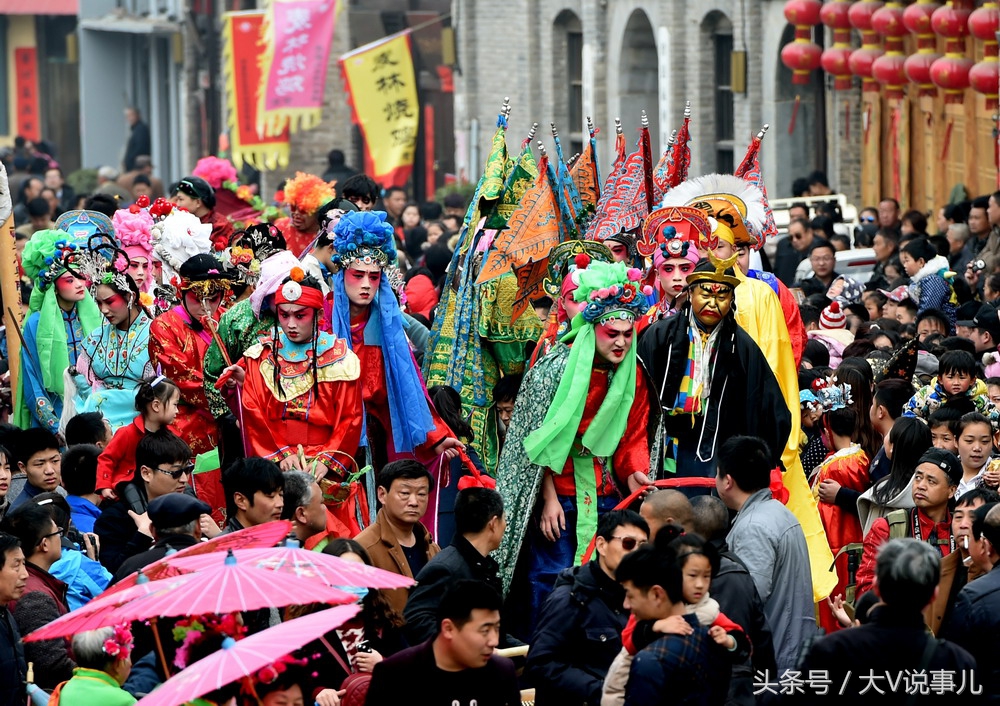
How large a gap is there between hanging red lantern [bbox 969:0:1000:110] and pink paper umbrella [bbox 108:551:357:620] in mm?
10260

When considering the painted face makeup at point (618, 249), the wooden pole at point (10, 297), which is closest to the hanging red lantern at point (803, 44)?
the painted face makeup at point (618, 249)

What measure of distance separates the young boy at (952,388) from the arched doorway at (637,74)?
599 inches

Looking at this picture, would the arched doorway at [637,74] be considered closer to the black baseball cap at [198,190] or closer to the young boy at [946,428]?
the black baseball cap at [198,190]

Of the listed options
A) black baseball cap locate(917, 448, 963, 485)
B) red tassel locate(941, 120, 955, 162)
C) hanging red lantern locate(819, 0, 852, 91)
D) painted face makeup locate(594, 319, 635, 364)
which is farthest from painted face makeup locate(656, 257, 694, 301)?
red tassel locate(941, 120, 955, 162)

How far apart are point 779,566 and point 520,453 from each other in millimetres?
1785

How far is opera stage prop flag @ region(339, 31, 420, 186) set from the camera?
2444cm

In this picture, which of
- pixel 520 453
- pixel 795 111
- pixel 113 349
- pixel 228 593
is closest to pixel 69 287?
pixel 113 349

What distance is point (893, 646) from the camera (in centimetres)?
559

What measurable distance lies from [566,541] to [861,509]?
1.26 m

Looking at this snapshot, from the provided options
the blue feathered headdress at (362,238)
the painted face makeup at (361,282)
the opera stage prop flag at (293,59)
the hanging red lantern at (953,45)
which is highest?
the opera stage prop flag at (293,59)

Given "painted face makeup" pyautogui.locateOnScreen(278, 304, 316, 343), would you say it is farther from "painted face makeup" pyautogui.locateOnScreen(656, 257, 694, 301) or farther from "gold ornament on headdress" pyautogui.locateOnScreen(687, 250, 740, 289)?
"gold ornament on headdress" pyautogui.locateOnScreen(687, 250, 740, 289)

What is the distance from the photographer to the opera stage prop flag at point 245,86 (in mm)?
26953

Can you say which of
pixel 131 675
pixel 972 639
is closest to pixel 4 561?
pixel 131 675

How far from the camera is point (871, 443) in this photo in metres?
9.20
